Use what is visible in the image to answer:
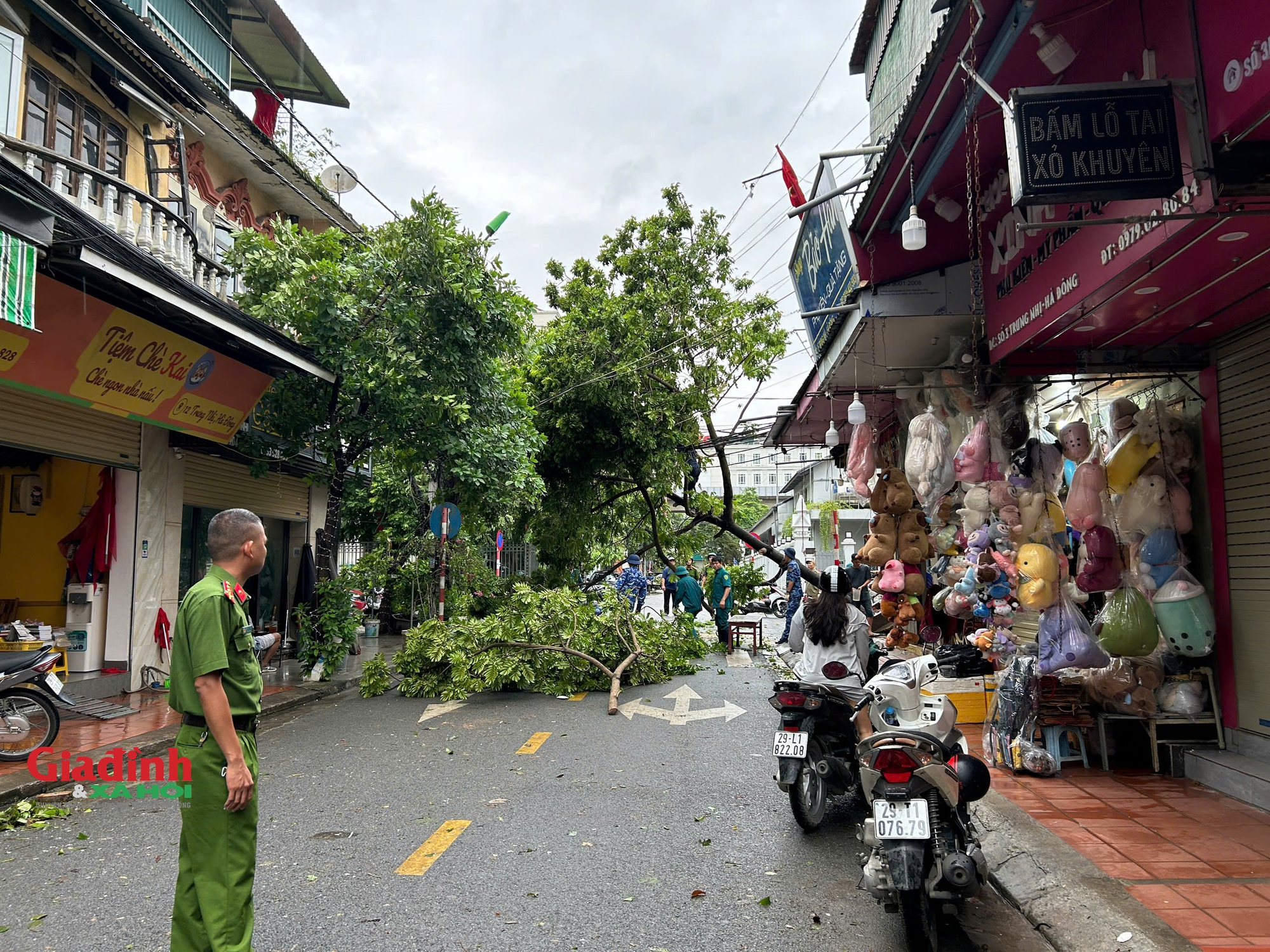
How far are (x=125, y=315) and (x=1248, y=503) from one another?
9971mm

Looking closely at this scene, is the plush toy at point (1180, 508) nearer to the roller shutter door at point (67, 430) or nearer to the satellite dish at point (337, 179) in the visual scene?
the roller shutter door at point (67, 430)

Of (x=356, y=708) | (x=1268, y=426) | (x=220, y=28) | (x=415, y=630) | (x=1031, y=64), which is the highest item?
(x=220, y=28)

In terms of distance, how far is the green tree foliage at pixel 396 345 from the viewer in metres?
10.7

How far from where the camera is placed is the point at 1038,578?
613 centimetres

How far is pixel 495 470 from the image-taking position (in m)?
11.9

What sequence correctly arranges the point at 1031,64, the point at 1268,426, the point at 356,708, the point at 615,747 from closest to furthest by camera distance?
the point at 1031,64 → the point at 1268,426 → the point at 615,747 → the point at 356,708

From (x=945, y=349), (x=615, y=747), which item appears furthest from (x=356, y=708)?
(x=945, y=349)

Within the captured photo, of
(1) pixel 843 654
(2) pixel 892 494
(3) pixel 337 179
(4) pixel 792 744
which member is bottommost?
(4) pixel 792 744

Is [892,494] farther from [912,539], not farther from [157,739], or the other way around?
[157,739]

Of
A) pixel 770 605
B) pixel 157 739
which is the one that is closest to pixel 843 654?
pixel 157 739

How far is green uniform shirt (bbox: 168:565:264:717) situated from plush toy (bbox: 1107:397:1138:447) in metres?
5.98

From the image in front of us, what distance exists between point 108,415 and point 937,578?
9.76m

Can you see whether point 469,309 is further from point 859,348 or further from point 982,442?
point 982,442

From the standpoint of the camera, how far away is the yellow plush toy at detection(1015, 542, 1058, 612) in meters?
6.11
